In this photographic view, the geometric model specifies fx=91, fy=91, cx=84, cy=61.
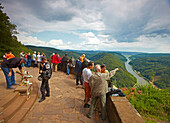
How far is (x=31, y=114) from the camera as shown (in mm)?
3031

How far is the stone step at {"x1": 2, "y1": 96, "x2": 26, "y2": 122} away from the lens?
2636mm

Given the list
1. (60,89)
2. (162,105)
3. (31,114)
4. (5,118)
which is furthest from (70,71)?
(162,105)

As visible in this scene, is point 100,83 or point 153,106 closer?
point 100,83

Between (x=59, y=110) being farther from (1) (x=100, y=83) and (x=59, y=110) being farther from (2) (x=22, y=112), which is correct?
(1) (x=100, y=83)

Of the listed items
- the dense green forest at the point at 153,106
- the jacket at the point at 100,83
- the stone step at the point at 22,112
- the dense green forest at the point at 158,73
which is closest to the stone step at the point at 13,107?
the stone step at the point at 22,112

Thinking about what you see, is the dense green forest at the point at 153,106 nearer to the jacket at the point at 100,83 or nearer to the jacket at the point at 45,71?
the jacket at the point at 100,83

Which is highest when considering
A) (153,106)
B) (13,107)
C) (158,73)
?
(13,107)

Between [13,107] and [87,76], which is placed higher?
[87,76]

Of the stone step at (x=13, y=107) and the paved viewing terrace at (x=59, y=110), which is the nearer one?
the stone step at (x=13, y=107)

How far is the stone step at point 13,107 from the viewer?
2.64 m

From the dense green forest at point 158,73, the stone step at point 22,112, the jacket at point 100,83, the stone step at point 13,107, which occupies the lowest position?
the dense green forest at point 158,73

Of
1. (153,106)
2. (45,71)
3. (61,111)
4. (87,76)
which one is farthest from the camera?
(153,106)

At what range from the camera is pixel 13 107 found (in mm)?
2967

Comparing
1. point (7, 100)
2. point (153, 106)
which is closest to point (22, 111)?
point (7, 100)
